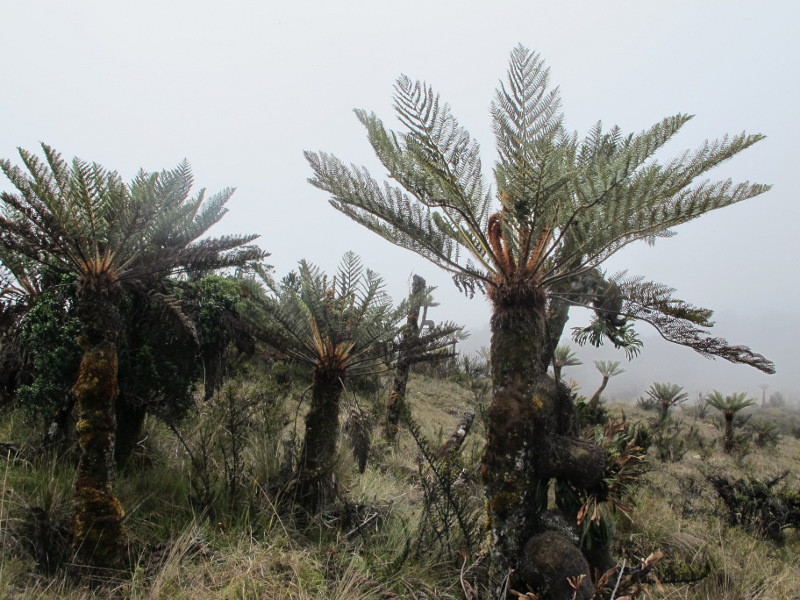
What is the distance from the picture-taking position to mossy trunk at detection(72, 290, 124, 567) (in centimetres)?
354

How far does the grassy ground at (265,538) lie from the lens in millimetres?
3646

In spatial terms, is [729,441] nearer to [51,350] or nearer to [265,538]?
[265,538]

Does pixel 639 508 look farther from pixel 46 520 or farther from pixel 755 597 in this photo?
pixel 46 520

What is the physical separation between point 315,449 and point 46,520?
91.2 inches

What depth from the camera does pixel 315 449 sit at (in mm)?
5234

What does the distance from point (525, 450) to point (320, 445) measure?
2.35 metres

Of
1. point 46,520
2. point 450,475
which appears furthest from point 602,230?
point 46,520

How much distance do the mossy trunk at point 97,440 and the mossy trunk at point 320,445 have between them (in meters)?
1.82

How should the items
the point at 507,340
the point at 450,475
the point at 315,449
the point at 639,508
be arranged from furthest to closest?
the point at 639,508 < the point at 315,449 < the point at 450,475 < the point at 507,340

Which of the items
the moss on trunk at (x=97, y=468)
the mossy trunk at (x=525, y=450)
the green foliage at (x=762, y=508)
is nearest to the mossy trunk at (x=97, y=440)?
the moss on trunk at (x=97, y=468)

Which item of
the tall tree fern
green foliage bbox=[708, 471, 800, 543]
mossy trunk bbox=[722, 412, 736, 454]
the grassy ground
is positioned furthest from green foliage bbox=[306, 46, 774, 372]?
mossy trunk bbox=[722, 412, 736, 454]

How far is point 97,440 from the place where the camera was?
3.65 meters

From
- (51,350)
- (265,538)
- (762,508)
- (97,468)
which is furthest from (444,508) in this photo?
(762,508)

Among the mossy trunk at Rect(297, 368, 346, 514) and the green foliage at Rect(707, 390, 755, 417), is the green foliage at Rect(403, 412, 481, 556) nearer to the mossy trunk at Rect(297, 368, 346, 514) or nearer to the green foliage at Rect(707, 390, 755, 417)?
the mossy trunk at Rect(297, 368, 346, 514)
